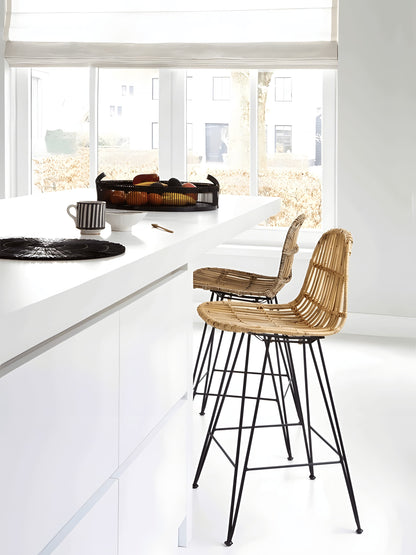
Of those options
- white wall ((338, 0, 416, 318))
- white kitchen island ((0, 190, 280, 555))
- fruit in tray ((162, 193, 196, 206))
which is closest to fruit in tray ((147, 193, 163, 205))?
fruit in tray ((162, 193, 196, 206))

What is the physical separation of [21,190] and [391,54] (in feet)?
9.77

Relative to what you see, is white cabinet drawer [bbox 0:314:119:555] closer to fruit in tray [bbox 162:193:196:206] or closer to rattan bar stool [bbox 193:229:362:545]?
rattan bar stool [bbox 193:229:362:545]

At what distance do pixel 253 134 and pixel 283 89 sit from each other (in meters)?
0.39

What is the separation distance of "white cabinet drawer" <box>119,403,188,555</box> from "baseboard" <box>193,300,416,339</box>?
338 cm

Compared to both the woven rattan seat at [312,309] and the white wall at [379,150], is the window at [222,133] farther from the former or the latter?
the woven rattan seat at [312,309]

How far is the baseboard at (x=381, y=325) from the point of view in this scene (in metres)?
5.74

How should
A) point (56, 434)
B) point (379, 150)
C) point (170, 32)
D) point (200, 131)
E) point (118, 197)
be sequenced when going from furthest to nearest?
point (200, 131) < point (170, 32) < point (379, 150) < point (118, 197) < point (56, 434)

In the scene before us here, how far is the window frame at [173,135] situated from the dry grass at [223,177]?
6 cm

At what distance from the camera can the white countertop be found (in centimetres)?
141

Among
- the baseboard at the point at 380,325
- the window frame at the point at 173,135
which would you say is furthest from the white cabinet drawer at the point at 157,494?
the window frame at the point at 173,135

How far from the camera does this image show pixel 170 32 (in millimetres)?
6023

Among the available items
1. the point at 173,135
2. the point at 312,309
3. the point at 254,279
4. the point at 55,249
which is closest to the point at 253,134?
the point at 173,135

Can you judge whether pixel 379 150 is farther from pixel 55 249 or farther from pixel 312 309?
pixel 55 249

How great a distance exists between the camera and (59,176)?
649 centimetres
